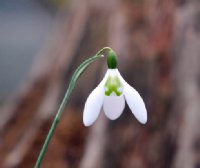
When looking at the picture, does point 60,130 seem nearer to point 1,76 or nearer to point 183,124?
point 183,124

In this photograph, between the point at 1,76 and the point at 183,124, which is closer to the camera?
the point at 183,124

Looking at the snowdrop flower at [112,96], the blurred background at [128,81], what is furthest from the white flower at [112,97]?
the blurred background at [128,81]

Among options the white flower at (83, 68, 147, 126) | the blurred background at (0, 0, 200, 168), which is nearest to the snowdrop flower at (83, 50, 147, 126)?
the white flower at (83, 68, 147, 126)

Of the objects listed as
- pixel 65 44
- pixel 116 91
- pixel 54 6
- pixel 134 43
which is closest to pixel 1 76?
pixel 54 6

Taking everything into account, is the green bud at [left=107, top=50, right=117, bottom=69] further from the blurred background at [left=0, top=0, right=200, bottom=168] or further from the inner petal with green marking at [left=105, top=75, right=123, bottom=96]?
the blurred background at [left=0, top=0, right=200, bottom=168]

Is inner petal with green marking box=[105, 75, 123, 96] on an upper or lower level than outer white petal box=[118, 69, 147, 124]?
upper

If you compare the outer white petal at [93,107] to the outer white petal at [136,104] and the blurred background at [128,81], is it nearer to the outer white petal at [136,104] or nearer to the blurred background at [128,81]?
the outer white petal at [136,104]

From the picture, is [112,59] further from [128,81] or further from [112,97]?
[128,81]
